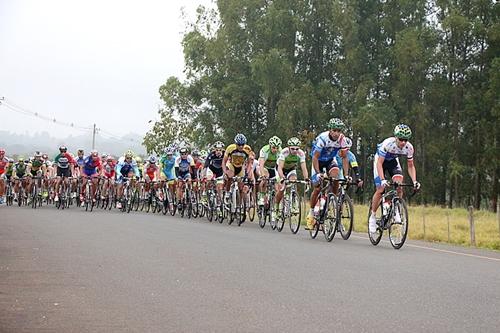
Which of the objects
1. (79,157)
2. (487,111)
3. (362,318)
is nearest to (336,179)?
(362,318)

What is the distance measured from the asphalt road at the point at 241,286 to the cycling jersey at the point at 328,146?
1.80 metres

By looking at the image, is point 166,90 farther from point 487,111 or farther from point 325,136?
point 325,136

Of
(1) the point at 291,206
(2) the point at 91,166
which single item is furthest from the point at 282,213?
(2) the point at 91,166

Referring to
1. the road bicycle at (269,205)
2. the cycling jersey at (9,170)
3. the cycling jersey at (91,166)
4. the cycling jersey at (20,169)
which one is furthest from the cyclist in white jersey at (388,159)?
the cycling jersey at (9,170)

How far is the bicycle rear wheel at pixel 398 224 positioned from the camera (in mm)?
12453

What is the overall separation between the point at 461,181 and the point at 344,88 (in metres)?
9.43

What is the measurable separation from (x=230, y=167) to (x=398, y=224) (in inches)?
293

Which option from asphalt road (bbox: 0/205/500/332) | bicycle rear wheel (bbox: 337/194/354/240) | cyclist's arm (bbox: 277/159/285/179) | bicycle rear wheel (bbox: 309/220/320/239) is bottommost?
asphalt road (bbox: 0/205/500/332)

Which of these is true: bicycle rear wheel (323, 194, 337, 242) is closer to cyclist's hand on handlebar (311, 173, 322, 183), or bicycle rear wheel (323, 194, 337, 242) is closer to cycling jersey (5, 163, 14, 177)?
cyclist's hand on handlebar (311, 173, 322, 183)

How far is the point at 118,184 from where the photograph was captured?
27156mm

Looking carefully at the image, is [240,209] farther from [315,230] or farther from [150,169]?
[150,169]

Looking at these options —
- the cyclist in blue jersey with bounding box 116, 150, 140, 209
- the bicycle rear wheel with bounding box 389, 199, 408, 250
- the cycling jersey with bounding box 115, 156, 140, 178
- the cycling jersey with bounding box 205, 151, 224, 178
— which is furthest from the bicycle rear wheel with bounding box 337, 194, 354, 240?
the cycling jersey with bounding box 115, 156, 140, 178

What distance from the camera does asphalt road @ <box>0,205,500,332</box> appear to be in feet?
20.5

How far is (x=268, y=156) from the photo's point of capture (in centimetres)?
1808
